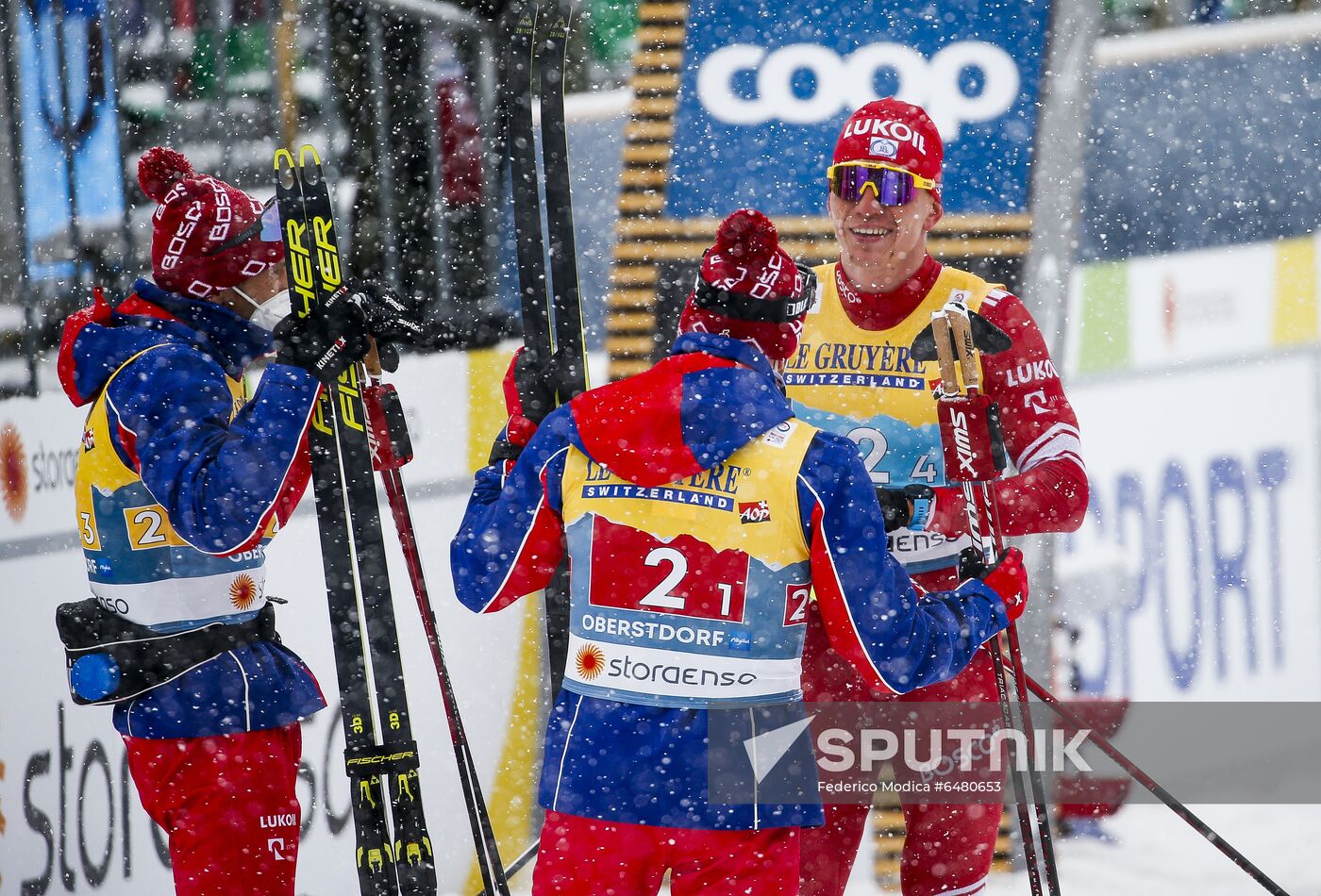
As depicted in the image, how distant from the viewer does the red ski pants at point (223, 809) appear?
2.93 m

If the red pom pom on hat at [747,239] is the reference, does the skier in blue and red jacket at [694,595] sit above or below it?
below

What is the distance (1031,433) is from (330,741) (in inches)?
118

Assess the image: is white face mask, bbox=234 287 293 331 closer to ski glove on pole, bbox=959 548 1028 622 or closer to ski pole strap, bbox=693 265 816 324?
ski pole strap, bbox=693 265 816 324

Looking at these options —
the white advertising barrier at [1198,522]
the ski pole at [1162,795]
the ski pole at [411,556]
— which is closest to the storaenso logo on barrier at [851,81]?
the white advertising barrier at [1198,522]

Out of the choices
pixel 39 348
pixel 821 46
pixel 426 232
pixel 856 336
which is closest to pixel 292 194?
pixel 856 336

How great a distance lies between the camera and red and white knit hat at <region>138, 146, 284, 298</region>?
2.99 meters

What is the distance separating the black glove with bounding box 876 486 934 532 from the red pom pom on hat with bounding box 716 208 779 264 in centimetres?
A: 67

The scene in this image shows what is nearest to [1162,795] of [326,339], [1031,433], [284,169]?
[1031,433]

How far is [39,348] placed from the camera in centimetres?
568

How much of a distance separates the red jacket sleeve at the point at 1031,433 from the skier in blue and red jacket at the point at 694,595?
0.73 m

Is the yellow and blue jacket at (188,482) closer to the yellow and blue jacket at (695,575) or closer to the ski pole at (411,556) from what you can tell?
the ski pole at (411,556)

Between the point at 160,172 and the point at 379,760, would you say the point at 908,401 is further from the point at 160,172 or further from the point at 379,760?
the point at 160,172

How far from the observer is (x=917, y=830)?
3.12 metres

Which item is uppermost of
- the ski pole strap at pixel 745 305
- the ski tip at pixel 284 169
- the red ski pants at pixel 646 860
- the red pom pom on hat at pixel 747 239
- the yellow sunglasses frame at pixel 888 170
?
the ski tip at pixel 284 169
